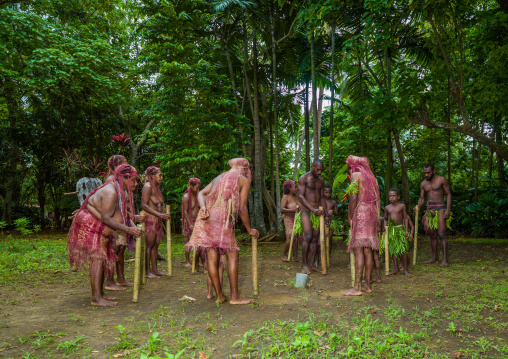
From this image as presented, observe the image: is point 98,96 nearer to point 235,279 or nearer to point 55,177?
point 55,177

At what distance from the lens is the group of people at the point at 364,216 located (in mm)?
5363

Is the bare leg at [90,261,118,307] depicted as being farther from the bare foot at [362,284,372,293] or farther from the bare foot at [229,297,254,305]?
the bare foot at [362,284,372,293]

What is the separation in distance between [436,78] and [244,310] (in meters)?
7.93

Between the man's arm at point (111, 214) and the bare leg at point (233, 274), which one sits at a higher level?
the man's arm at point (111, 214)

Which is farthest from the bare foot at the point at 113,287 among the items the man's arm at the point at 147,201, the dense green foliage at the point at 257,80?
the dense green foliage at the point at 257,80

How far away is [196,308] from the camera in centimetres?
459

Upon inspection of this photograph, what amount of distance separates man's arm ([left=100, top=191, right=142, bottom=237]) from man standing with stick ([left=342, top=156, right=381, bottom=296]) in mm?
2934

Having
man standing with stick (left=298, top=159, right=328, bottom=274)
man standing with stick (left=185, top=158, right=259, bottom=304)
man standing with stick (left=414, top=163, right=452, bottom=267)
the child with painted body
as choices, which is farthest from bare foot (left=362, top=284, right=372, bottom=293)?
man standing with stick (left=414, top=163, right=452, bottom=267)

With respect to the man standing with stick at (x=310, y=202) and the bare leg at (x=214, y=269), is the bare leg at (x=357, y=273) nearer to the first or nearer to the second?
the man standing with stick at (x=310, y=202)

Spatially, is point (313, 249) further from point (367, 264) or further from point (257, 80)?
point (257, 80)

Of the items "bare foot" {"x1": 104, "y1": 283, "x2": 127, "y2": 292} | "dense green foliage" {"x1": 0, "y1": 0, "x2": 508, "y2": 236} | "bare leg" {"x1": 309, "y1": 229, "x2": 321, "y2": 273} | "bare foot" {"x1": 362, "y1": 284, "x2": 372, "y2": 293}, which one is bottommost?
"bare foot" {"x1": 104, "y1": 283, "x2": 127, "y2": 292}

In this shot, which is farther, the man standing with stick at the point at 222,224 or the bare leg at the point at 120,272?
the bare leg at the point at 120,272

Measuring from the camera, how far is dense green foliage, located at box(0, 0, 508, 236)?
8.63m

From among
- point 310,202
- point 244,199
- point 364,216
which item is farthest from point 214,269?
point 310,202
